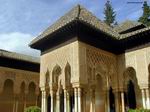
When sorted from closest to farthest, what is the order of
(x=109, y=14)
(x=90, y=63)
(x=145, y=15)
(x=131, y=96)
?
1. (x=90, y=63)
2. (x=131, y=96)
3. (x=145, y=15)
4. (x=109, y=14)

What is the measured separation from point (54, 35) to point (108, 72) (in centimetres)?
339

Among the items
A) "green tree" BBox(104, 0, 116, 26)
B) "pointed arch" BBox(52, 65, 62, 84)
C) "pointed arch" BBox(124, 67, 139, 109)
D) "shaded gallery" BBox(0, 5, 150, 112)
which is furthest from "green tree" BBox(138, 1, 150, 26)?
"pointed arch" BBox(52, 65, 62, 84)

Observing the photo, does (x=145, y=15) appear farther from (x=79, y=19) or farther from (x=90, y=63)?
(x=79, y=19)

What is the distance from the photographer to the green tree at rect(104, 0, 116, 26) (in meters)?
34.7

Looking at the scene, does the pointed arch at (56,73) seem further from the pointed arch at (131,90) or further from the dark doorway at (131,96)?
the dark doorway at (131,96)

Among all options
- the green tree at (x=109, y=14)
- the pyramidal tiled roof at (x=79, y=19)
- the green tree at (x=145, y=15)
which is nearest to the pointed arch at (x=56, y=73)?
the pyramidal tiled roof at (x=79, y=19)

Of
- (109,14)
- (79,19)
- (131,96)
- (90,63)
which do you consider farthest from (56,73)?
(109,14)

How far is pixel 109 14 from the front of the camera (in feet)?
115

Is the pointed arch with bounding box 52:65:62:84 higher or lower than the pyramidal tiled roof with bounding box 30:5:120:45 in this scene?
lower

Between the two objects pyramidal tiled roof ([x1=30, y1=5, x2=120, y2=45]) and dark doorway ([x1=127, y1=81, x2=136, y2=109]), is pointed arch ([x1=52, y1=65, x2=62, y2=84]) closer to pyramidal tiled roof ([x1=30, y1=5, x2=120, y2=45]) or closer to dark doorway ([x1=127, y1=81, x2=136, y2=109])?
pyramidal tiled roof ([x1=30, y1=5, x2=120, y2=45])

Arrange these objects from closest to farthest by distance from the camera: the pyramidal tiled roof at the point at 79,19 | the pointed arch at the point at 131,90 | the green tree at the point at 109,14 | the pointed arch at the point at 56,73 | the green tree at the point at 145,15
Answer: the pyramidal tiled roof at the point at 79,19
the pointed arch at the point at 56,73
the pointed arch at the point at 131,90
the green tree at the point at 145,15
the green tree at the point at 109,14

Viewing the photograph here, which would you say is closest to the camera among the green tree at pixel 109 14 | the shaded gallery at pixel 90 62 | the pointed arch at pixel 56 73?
the shaded gallery at pixel 90 62

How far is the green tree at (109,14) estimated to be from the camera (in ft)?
114

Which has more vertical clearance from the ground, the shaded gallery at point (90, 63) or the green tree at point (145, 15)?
the green tree at point (145, 15)
